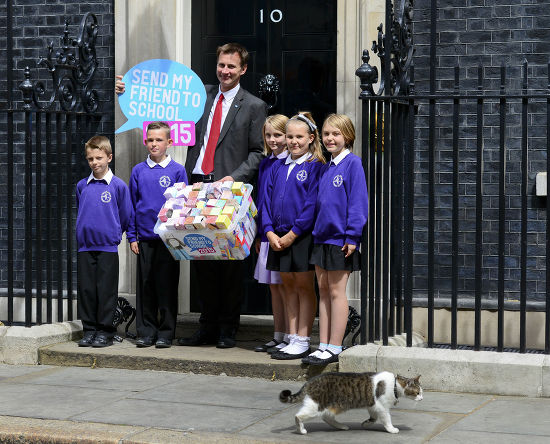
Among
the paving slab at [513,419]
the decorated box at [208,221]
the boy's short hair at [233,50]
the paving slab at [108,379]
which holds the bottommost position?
the paving slab at [108,379]

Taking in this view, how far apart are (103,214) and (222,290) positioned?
1.09m

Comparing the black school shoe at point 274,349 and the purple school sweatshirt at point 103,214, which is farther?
the purple school sweatshirt at point 103,214

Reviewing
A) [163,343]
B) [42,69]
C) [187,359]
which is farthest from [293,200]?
[42,69]

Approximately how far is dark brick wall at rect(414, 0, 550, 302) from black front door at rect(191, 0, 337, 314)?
844 mm

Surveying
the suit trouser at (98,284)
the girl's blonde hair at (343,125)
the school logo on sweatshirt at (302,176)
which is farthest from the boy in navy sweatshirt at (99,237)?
the girl's blonde hair at (343,125)

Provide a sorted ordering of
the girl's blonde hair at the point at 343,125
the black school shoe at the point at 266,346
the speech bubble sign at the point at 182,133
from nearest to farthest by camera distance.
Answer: the girl's blonde hair at the point at 343,125 → the black school shoe at the point at 266,346 → the speech bubble sign at the point at 182,133

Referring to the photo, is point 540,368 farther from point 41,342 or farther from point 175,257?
point 41,342

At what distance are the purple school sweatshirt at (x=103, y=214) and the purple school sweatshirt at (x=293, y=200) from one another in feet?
4.09

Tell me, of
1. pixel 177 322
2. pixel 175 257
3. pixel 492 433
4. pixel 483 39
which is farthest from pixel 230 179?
pixel 492 433

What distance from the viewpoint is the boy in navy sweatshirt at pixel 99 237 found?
8.30 m

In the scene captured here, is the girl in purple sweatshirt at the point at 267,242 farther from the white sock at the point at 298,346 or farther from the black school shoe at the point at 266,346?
the white sock at the point at 298,346

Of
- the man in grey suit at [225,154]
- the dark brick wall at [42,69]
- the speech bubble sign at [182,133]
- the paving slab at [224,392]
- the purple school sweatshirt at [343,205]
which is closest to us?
the paving slab at [224,392]

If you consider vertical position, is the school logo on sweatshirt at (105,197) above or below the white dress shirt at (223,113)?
below

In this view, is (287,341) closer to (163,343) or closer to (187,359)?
(187,359)
